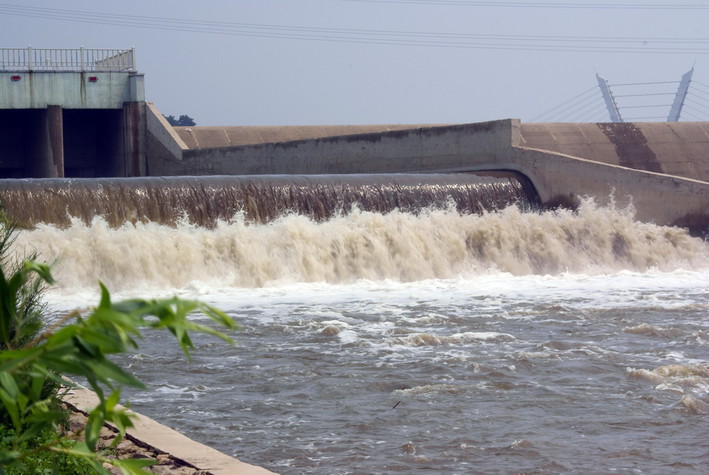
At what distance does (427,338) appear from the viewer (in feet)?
31.8

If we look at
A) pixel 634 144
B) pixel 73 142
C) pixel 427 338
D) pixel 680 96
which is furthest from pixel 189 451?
pixel 680 96

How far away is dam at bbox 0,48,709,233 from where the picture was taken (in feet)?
60.5

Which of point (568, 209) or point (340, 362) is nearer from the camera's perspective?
point (340, 362)

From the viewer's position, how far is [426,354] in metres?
8.96

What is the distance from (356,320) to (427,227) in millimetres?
6081

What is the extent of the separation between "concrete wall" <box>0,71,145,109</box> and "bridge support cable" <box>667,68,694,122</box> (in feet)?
122

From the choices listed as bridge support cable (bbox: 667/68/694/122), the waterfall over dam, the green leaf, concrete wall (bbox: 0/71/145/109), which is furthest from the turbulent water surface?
bridge support cable (bbox: 667/68/694/122)

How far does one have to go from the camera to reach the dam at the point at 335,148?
18453mm

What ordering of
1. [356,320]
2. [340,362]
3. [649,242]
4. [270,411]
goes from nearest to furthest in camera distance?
1. [270,411]
2. [340,362]
3. [356,320]
4. [649,242]

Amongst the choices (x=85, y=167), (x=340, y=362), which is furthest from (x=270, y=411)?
(x=85, y=167)

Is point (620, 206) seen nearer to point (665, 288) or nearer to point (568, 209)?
point (568, 209)

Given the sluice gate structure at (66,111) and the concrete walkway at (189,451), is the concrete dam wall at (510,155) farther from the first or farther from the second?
the concrete walkway at (189,451)

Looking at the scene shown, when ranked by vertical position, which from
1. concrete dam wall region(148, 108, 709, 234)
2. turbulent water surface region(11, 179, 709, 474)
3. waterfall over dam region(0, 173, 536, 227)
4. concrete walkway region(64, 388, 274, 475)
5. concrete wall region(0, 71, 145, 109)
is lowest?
turbulent water surface region(11, 179, 709, 474)

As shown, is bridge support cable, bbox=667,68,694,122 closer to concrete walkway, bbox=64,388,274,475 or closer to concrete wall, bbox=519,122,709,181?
concrete wall, bbox=519,122,709,181
